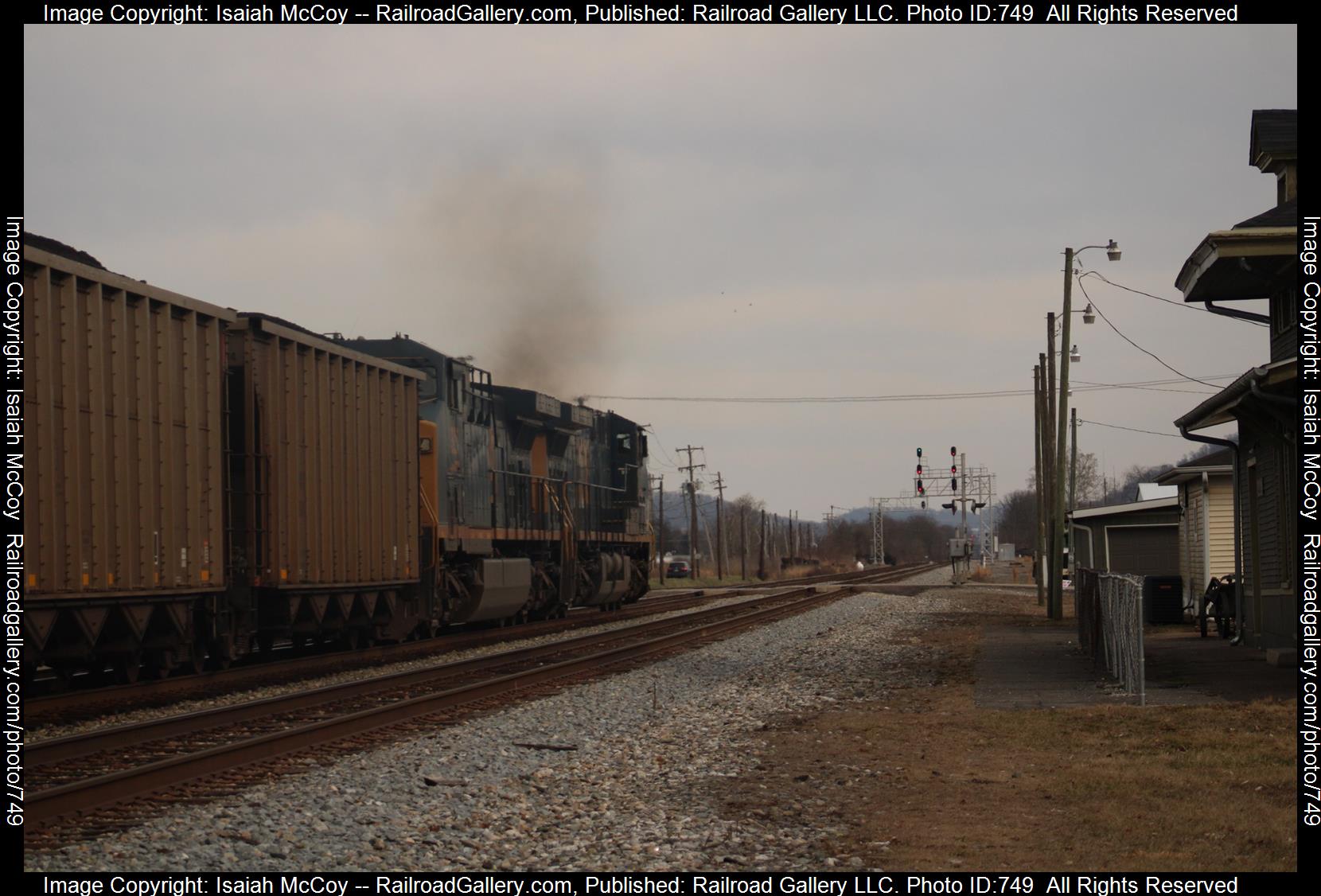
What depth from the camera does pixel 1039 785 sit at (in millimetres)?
9141

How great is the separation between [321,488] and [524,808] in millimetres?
10097

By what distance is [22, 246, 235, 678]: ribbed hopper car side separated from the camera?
1200 centimetres

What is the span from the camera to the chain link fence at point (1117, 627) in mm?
13492

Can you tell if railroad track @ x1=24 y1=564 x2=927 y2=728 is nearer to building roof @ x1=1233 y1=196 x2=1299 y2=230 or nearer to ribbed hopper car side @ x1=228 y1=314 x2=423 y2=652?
ribbed hopper car side @ x1=228 y1=314 x2=423 y2=652

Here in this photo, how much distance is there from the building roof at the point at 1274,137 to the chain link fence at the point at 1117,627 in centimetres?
611

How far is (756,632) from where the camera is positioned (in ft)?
87.1

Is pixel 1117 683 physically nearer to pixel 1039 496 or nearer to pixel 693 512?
pixel 1039 496

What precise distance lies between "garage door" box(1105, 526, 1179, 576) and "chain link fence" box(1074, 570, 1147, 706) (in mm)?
Result: 25327

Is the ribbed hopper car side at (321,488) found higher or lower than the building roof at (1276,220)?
lower

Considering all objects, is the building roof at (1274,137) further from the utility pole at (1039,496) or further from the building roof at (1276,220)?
the utility pole at (1039,496)

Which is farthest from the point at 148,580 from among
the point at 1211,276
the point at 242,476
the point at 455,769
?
the point at 1211,276

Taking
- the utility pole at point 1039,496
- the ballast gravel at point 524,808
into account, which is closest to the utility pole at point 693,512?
the utility pole at point 1039,496
